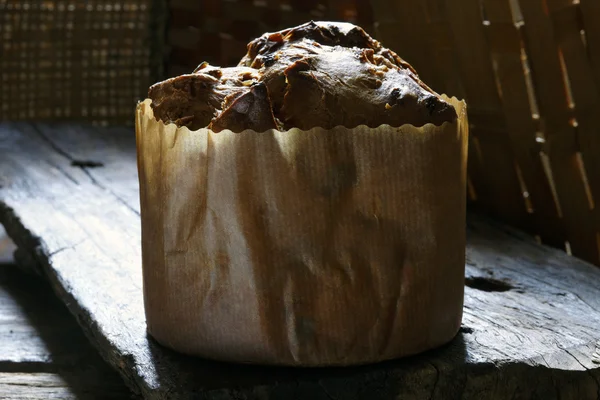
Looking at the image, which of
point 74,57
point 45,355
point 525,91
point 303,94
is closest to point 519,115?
point 525,91

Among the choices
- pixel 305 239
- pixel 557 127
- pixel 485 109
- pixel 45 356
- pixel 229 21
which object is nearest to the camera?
pixel 305 239

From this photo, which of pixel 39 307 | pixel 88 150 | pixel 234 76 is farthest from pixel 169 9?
pixel 234 76

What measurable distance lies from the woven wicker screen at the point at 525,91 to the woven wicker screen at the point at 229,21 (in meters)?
0.40

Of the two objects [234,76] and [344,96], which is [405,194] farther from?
[234,76]

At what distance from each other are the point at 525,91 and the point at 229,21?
1032mm

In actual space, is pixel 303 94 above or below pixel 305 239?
above

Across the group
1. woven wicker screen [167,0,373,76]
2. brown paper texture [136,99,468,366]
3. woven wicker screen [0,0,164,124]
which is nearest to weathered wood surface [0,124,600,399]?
brown paper texture [136,99,468,366]

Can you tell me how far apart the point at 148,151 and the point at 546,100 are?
0.75 metres

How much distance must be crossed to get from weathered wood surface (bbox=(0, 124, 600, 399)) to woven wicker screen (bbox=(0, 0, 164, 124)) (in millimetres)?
825

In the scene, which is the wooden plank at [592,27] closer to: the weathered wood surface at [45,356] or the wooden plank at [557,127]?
the wooden plank at [557,127]

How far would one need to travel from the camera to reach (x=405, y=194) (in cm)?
87

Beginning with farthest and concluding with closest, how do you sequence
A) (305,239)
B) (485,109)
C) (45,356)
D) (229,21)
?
(229,21)
(485,109)
(45,356)
(305,239)

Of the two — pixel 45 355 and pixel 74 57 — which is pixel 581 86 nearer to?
pixel 45 355

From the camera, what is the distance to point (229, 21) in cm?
225
